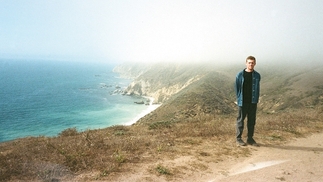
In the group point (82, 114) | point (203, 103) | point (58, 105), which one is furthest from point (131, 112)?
point (203, 103)

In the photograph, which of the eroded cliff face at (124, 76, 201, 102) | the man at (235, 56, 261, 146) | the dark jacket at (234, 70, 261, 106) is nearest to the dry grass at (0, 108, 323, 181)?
the man at (235, 56, 261, 146)

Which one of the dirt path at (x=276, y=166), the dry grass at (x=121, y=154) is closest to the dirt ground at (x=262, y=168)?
the dirt path at (x=276, y=166)

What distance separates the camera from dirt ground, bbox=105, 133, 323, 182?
18.1ft

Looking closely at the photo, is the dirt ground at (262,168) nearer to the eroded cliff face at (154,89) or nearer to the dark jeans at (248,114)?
the dark jeans at (248,114)

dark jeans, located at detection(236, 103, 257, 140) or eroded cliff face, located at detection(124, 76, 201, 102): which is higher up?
dark jeans, located at detection(236, 103, 257, 140)

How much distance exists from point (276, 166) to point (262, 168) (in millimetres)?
484

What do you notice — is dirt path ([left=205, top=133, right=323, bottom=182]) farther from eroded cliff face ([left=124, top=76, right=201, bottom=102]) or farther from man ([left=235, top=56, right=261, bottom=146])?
eroded cliff face ([left=124, top=76, right=201, bottom=102])

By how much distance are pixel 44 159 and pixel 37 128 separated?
6518 centimetres

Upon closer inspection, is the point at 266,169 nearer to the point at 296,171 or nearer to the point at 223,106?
the point at 296,171

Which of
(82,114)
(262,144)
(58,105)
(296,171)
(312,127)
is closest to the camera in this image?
(296,171)

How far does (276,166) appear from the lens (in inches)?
245

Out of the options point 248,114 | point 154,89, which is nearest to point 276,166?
point 248,114

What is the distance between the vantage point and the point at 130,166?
627 centimetres

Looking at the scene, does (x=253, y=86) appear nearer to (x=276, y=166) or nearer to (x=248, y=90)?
(x=248, y=90)
